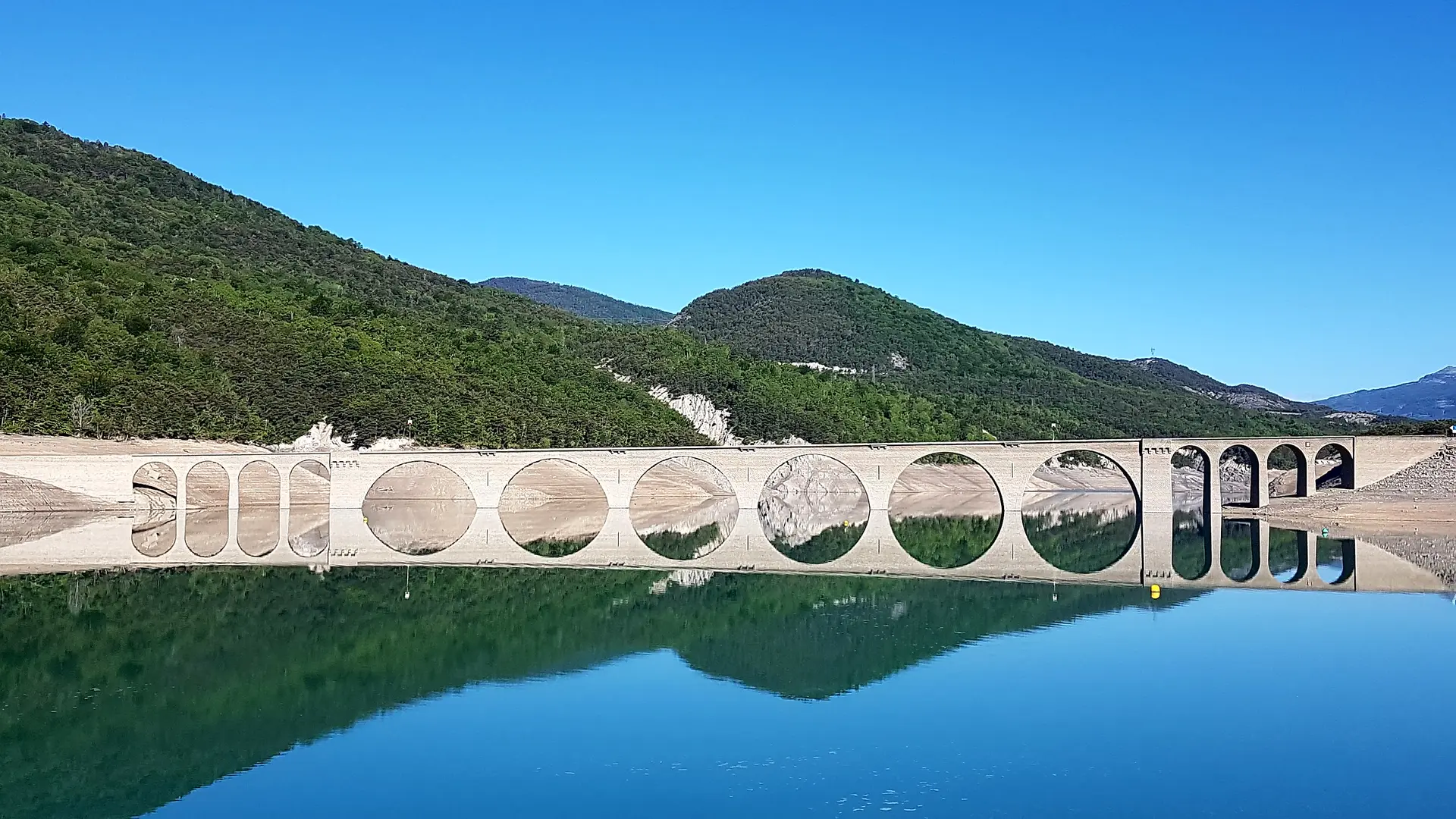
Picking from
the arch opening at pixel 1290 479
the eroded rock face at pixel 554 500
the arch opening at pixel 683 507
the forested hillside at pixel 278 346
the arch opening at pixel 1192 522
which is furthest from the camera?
the forested hillside at pixel 278 346

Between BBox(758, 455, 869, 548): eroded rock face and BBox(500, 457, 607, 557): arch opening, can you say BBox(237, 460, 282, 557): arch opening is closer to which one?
BBox(500, 457, 607, 557): arch opening

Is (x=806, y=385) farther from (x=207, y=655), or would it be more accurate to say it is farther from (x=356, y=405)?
(x=207, y=655)

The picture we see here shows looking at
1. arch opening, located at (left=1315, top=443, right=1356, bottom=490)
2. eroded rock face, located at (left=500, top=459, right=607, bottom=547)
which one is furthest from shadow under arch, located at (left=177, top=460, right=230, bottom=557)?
arch opening, located at (left=1315, top=443, right=1356, bottom=490)

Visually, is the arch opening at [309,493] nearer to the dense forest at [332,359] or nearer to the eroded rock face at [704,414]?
the dense forest at [332,359]

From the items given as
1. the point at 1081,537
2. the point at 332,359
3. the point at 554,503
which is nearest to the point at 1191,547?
the point at 1081,537

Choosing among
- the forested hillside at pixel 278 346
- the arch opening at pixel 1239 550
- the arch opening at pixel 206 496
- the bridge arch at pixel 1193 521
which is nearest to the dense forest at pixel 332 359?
the forested hillside at pixel 278 346

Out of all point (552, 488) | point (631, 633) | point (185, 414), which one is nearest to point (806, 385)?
point (552, 488)
